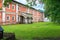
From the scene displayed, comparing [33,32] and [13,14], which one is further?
[13,14]

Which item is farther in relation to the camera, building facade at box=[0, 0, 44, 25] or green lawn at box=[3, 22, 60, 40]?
building facade at box=[0, 0, 44, 25]

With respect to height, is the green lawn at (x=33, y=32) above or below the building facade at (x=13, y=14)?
below

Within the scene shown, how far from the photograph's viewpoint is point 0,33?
15.1 metres

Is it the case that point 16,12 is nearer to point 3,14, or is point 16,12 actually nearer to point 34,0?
point 3,14

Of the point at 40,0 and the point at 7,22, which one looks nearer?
the point at 40,0

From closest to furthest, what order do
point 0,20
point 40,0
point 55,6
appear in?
point 55,6 → point 40,0 → point 0,20

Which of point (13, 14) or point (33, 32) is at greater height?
point (13, 14)

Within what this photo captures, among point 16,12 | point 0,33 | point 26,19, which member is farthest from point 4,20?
point 0,33

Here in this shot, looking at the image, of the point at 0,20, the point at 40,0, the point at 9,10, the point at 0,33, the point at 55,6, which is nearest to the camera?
the point at 0,33

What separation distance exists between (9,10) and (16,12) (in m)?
3.61

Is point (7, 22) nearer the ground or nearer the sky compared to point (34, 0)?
nearer the ground

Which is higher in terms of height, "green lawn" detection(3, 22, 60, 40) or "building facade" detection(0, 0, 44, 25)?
"building facade" detection(0, 0, 44, 25)

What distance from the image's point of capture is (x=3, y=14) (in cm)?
5847

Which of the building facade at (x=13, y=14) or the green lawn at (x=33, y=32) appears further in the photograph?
the building facade at (x=13, y=14)
